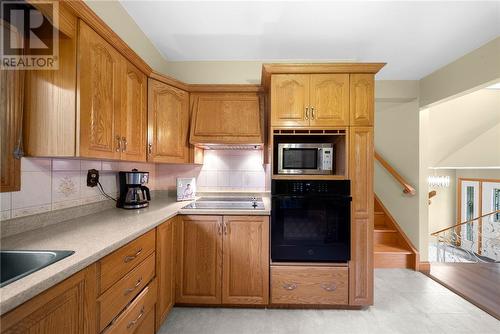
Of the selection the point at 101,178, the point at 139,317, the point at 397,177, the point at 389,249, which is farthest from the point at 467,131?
the point at 101,178

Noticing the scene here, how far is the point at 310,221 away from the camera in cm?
188

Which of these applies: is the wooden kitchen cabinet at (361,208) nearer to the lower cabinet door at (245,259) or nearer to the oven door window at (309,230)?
the oven door window at (309,230)

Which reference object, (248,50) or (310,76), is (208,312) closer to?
(310,76)

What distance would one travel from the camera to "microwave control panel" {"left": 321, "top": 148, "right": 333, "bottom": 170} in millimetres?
1923

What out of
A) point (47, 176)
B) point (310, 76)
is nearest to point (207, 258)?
point (47, 176)

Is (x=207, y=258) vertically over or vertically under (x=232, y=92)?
under

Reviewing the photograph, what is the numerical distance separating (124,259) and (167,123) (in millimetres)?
1368

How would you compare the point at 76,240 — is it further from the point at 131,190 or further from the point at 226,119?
the point at 226,119

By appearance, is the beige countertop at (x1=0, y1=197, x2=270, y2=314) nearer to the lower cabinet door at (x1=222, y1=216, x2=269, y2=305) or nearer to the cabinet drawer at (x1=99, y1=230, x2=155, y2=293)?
the cabinet drawer at (x1=99, y1=230, x2=155, y2=293)

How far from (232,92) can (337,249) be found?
189 centimetres

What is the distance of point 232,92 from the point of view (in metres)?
2.33

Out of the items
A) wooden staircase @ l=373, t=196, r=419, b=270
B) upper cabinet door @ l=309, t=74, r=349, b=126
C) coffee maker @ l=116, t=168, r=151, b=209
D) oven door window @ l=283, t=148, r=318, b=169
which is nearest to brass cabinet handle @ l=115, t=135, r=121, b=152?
coffee maker @ l=116, t=168, r=151, b=209

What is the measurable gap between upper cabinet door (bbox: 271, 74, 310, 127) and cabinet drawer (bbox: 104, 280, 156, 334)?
1.61m

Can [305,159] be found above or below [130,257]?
above
